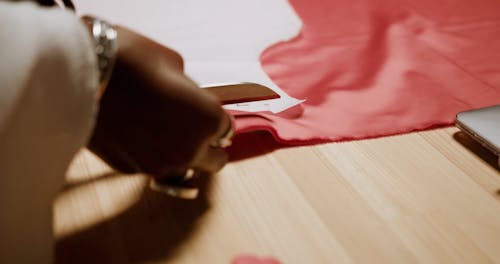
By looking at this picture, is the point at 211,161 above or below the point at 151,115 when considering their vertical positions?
below

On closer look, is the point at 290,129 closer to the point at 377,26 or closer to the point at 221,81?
the point at 221,81

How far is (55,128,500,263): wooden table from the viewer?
635 mm

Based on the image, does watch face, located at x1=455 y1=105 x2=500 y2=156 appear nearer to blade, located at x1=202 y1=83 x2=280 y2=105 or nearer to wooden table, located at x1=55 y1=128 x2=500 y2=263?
wooden table, located at x1=55 y1=128 x2=500 y2=263

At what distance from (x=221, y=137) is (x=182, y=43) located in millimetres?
450

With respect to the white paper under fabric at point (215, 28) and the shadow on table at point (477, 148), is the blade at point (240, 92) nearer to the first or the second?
the white paper under fabric at point (215, 28)

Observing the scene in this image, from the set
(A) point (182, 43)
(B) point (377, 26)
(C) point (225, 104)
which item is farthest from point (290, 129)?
(B) point (377, 26)

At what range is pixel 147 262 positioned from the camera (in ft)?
1.99

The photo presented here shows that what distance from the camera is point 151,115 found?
52 centimetres

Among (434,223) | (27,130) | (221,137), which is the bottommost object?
(434,223)

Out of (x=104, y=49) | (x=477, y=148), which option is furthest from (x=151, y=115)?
(x=477, y=148)

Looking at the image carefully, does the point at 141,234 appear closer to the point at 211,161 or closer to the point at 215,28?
the point at 211,161

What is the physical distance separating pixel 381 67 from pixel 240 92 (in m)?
0.33

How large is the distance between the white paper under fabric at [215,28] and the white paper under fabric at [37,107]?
47 centimetres

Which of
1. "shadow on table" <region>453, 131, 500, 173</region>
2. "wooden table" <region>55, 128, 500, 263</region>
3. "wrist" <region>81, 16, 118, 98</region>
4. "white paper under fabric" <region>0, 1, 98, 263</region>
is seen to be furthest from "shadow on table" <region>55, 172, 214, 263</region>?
"shadow on table" <region>453, 131, 500, 173</region>
